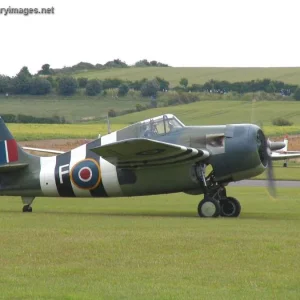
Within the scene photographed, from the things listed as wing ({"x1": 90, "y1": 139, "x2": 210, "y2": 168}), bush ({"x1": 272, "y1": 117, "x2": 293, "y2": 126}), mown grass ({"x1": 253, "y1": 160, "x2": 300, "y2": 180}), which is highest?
wing ({"x1": 90, "y1": 139, "x2": 210, "y2": 168})

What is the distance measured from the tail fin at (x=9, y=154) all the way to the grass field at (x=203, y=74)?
80.8 meters

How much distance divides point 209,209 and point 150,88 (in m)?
71.7

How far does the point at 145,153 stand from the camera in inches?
827

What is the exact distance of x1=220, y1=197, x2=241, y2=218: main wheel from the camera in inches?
854

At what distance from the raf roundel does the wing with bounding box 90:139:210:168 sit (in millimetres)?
677

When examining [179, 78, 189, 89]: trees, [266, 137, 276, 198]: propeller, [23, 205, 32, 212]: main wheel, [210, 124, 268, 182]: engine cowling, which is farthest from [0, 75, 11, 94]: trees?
[210, 124, 268, 182]: engine cowling

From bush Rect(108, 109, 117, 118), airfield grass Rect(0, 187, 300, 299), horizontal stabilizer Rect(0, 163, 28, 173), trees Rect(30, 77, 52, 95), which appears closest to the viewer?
airfield grass Rect(0, 187, 300, 299)

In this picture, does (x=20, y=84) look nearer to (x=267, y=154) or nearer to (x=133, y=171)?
(x=133, y=171)

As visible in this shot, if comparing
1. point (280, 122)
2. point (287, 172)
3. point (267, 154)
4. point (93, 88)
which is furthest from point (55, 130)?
point (267, 154)

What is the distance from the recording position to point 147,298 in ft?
32.9

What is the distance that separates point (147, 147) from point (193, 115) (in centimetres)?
5307

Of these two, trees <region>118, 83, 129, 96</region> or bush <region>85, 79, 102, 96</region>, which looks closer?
trees <region>118, 83, 129, 96</region>

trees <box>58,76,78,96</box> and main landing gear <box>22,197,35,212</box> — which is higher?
main landing gear <box>22,197,35,212</box>

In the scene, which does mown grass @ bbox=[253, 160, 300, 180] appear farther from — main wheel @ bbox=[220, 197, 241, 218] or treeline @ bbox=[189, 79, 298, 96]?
treeline @ bbox=[189, 79, 298, 96]
